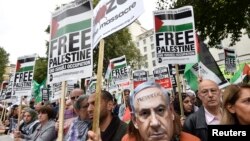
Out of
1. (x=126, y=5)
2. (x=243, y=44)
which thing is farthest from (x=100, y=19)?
(x=243, y=44)

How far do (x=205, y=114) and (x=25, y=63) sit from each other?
5348 mm

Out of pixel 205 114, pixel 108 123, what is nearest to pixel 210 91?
pixel 205 114

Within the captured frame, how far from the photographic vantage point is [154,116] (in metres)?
2.36

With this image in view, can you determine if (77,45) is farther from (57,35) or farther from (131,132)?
(131,132)

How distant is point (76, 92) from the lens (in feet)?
20.7

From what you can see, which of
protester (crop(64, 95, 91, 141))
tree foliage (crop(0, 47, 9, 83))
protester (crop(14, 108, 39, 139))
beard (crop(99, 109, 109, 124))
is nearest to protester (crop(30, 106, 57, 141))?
protester (crop(14, 108, 39, 139))

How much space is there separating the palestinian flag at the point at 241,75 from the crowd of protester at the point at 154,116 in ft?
8.55

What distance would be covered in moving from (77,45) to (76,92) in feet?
8.35

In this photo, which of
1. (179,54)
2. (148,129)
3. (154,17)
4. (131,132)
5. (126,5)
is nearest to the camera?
(148,129)

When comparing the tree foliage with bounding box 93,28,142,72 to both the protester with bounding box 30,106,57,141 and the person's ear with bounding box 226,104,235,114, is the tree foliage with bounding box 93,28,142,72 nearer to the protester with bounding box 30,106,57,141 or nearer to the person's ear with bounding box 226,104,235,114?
the protester with bounding box 30,106,57,141

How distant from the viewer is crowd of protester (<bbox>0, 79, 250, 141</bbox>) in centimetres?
240

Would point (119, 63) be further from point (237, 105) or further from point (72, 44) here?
point (237, 105)

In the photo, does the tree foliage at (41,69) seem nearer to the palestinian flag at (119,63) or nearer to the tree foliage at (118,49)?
the tree foliage at (118,49)

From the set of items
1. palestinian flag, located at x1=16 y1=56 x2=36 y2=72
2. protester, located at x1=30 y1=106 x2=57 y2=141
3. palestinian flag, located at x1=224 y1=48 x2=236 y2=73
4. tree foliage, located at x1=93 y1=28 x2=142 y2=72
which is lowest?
protester, located at x1=30 y1=106 x2=57 y2=141
